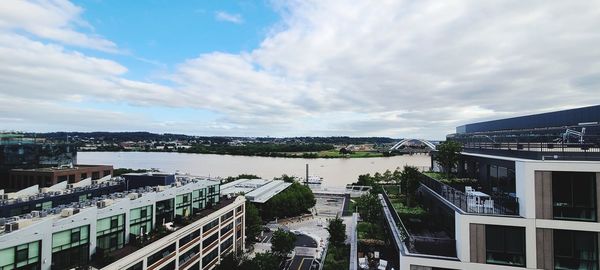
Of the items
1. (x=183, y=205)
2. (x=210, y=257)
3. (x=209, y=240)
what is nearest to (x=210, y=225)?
(x=209, y=240)

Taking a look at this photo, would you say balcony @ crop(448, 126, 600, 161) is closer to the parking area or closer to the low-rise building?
the low-rise building

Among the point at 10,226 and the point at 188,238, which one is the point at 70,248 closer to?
the point at 10,226

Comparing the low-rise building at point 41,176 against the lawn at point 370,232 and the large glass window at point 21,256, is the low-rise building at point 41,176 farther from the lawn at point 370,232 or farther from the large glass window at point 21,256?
the lawn at point 370,232

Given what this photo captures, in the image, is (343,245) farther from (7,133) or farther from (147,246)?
(7,133)

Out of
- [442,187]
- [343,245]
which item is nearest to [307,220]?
[343,245]

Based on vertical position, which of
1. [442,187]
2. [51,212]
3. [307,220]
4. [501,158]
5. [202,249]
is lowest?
[307,220]

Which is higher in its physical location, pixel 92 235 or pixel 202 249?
pixel 92 235
